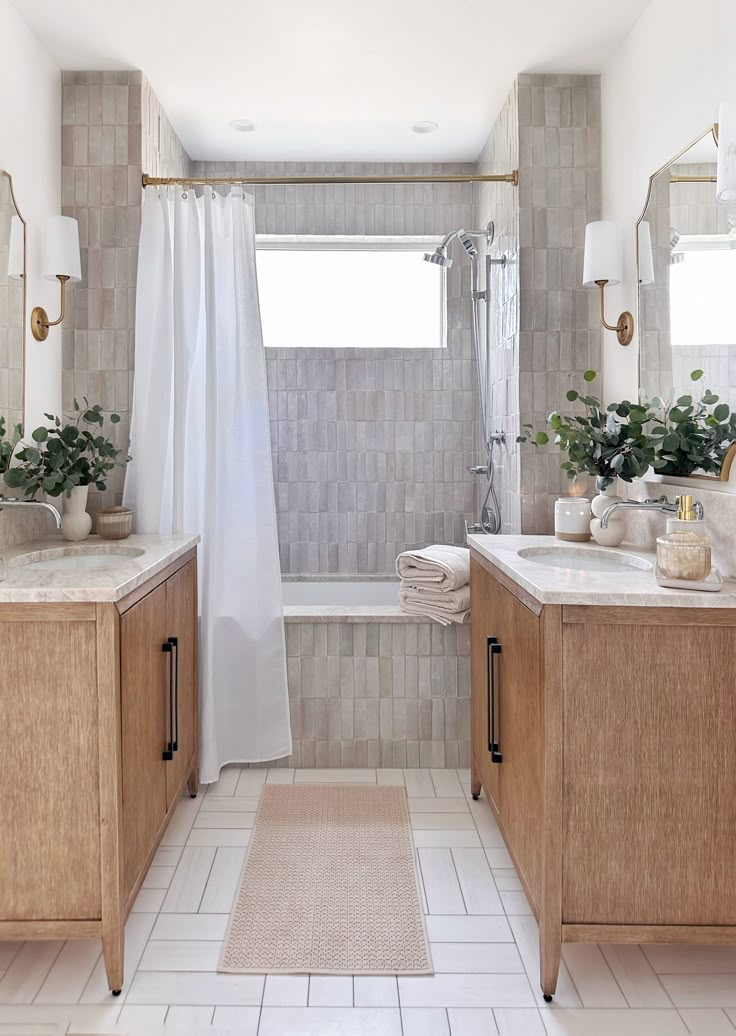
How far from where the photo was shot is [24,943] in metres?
1.82

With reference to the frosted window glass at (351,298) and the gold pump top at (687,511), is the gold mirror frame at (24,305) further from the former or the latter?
the gold pump top at (687,511)

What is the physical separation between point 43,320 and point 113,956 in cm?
191

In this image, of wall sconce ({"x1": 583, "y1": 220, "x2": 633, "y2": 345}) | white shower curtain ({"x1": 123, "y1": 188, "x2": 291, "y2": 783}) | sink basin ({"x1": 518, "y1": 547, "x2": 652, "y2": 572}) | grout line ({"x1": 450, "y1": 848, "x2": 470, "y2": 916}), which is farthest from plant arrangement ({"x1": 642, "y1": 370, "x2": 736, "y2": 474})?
white shower curtain ({"x1": 123, "y1": 188, "x2": 291, "y2": 783})

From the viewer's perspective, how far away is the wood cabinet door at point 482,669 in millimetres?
2178

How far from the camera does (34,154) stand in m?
2.56

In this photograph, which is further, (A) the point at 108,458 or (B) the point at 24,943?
(A) the point at 108,458

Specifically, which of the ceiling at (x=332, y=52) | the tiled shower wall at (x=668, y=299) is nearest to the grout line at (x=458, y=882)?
the tiled shower wall at (x=668, y=299)

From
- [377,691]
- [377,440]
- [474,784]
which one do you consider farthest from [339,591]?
[474,784]

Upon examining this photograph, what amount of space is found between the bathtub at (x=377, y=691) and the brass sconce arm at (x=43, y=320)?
1258 millimetres

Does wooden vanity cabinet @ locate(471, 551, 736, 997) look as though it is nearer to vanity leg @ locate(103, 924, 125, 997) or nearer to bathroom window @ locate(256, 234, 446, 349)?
vanity leg @ locate(103, 924, 125, 997)

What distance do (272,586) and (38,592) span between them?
3.90ft

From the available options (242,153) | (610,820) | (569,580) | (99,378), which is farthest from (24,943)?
(242,153)

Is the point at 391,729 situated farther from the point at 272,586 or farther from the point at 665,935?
the point at 665,935

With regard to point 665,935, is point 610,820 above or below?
above
